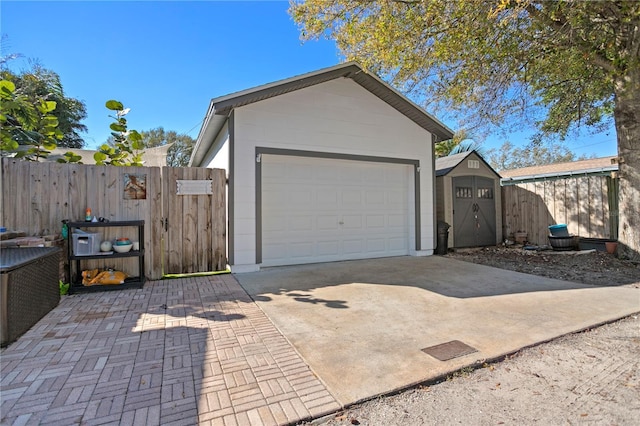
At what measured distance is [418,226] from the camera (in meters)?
8.28

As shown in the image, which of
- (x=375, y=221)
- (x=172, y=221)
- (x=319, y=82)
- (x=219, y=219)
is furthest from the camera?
(x=375, y=221)

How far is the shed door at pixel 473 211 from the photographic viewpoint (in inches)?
378

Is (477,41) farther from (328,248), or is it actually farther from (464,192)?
(328,248)

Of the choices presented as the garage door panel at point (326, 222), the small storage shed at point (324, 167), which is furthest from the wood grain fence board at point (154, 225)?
the garage door panel at point (326, 222)

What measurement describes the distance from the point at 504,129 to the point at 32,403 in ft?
34.5

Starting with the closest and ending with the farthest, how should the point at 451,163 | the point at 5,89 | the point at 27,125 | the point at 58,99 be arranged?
the point at 5,89, the point at 27,125, the point at 451,163, the point at 58,99

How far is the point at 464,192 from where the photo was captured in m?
9.76

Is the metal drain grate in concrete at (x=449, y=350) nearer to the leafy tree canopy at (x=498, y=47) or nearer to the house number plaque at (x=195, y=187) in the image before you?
the house number plaque at (x=195, y=187)

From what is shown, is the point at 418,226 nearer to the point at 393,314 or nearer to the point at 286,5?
the point at 393,314

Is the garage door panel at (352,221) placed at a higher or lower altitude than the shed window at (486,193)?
lower

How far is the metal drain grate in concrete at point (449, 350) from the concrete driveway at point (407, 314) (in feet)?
0.17

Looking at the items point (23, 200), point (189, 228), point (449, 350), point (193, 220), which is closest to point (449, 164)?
point (193, 220)

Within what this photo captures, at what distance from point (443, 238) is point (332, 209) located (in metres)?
3.60

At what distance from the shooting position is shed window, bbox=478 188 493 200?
1009cm
